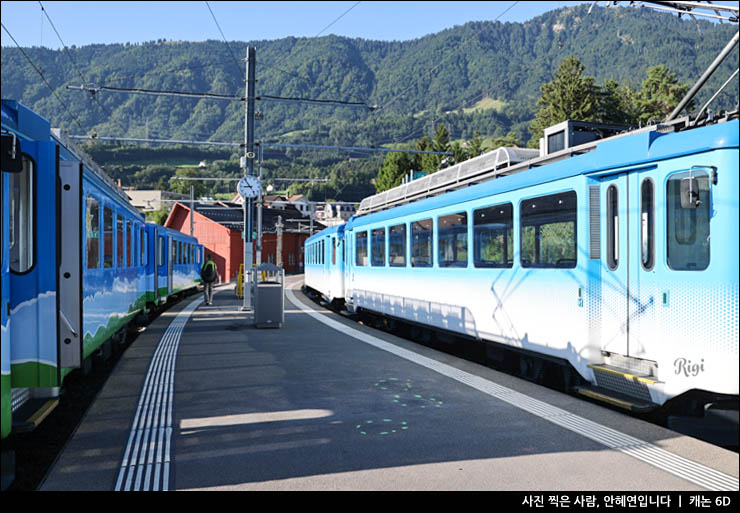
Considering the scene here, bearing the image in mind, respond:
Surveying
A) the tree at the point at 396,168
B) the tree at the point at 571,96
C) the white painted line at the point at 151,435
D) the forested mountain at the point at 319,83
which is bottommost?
the white painted line at the point at 151,435

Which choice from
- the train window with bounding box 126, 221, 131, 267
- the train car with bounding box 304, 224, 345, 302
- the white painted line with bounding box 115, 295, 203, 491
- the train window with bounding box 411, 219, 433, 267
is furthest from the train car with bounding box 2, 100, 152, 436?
the train car with bounding box 304, 224, 345, 302

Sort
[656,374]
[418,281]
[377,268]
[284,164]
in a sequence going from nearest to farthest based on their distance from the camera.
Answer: [656,374]
[418,281]
[377,268]
[284,164]

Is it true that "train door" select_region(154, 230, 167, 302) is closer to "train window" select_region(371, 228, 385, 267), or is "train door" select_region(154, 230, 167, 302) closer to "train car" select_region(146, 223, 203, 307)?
"train car" select_region(146, 223, 203, 307)

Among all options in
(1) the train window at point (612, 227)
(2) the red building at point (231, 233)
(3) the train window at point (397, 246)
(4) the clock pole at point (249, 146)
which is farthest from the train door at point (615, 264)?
(2) the red building at point (231, 233)

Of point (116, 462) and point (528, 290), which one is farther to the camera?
point (528, 290)

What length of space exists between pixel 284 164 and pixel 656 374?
128991 millimetres

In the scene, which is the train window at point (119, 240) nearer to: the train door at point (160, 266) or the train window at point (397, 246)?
the train window at point (397, 246)

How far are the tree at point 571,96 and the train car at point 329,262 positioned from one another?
103ft

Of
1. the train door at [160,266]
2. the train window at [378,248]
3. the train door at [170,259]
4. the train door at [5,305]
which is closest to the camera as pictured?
the train door at [5,305]

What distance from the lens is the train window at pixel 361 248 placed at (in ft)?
60.0

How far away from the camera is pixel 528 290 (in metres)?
8.84

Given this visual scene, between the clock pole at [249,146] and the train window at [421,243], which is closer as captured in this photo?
the train window at [421,243]
